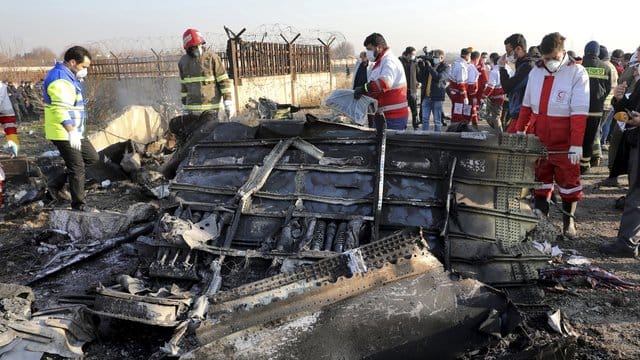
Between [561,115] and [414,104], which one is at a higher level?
[561,115]

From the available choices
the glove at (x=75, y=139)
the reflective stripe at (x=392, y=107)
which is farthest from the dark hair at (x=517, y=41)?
the glove at (x=75, y=139)

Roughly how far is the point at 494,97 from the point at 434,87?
128cm

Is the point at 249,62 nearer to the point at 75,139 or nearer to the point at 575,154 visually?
Result: the point at 75,139

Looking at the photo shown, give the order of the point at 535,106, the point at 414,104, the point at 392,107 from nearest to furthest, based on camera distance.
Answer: the point at 535,106
the point at 392,107
the point at 414,104

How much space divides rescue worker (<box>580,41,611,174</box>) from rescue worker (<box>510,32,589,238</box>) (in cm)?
30

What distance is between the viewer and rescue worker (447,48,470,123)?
8.54 metres

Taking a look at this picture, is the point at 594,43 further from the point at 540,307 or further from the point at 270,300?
the point at 270,300

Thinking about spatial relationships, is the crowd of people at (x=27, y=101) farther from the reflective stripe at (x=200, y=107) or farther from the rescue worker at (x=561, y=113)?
the rescue worker at (x=561, y=113)

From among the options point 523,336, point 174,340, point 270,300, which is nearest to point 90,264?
point 174,340

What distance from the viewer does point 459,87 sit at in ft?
28.0

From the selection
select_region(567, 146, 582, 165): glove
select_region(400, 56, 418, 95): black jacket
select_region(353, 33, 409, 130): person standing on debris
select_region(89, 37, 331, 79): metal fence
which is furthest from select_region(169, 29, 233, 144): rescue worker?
select_region(89, 37, 331, 79): metal fence

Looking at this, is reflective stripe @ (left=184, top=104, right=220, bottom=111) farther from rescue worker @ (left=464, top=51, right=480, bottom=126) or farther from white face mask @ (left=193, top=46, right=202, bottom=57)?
rescue worker @ (left=464, top=51, right=480, bottom=126)

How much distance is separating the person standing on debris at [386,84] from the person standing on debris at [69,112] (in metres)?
3.40

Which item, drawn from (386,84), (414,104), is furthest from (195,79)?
(414,104)
